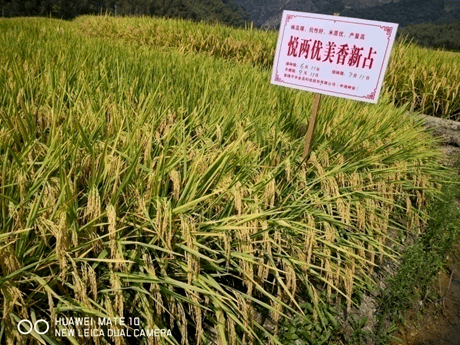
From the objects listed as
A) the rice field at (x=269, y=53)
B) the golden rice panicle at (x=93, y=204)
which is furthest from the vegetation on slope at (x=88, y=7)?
the golden rice panicle at (x=93, y=204)

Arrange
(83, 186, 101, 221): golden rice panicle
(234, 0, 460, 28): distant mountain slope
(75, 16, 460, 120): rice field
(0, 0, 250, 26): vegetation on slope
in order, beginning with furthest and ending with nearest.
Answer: (234, 0, 460, 28): distant mountain slope < (0, 0, 250, 26): vegetation on slope < (75, 16, 460, 120): rice field < (83, 186, 101, 221): golden rice panicle

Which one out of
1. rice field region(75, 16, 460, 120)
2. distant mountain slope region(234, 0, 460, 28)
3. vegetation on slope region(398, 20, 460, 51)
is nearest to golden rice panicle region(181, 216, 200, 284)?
rice field region(75, 16, 460, 120)

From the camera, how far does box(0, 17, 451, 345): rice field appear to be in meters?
1.14

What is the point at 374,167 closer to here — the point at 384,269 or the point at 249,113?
the point at 384,269

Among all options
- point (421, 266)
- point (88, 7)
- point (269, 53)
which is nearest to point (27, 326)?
point (421, 266)

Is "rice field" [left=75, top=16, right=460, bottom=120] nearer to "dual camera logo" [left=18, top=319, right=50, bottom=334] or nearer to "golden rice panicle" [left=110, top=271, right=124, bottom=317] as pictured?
"golden rice panicle" [left=110, top=271, right=124, bottom=317]

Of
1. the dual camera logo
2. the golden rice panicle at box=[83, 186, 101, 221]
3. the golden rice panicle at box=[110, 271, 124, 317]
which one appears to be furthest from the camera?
the golden rice panicle at box=[83, 186, 101, 221]

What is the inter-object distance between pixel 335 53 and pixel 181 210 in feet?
4.56

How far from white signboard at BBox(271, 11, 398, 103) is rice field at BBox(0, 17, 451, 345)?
1.17ft

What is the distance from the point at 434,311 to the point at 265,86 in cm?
217

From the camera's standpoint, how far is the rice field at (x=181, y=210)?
1.14 meters

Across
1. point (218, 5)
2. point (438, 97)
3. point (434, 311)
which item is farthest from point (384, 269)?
point (218, 5)

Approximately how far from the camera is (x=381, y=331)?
1804 millimetres

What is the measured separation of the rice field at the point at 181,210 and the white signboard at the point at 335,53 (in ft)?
1.17
